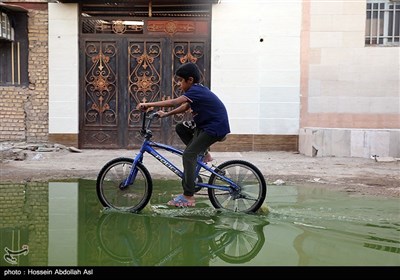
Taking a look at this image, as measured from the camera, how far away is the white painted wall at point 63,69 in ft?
36.8

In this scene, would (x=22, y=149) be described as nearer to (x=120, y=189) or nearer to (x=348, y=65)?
(x=120, y=189)

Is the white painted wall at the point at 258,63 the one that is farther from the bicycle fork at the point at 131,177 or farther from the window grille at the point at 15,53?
the bicycle fork at the point at 131,177

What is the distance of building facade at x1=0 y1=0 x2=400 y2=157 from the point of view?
36.3 ft

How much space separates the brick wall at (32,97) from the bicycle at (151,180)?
6524mm

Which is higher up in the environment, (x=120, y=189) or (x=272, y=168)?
(x=120, y=189)

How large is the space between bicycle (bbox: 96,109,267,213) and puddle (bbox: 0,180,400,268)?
0.51 feet

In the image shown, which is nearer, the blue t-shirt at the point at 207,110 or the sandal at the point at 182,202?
the blue t-shirt at the point at 207,110

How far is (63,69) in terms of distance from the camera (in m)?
11.3

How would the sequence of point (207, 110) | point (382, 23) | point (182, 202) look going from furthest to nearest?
point (382, 23) → point (182, 202) → point (207, 110)

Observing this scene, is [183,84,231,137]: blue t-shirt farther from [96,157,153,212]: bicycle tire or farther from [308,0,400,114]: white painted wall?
[308,0,400,114]: white painted wall

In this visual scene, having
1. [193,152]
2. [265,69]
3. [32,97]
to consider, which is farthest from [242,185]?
[32,97]

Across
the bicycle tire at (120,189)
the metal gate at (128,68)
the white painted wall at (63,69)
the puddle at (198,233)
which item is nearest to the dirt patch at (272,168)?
the metal gate at (128,68)

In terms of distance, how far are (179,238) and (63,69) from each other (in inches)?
315
